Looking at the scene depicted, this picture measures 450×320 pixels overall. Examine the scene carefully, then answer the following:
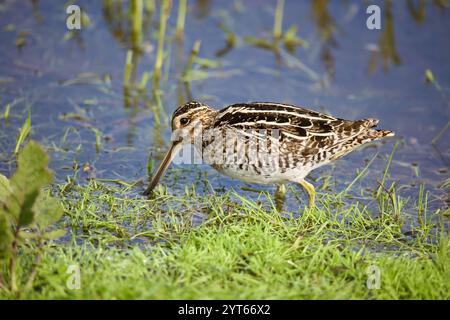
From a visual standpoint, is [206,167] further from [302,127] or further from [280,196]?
[302,127]

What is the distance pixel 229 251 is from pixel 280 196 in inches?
58.4

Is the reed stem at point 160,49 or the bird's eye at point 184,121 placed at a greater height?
the reed stem at point 160,49

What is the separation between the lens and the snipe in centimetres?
592

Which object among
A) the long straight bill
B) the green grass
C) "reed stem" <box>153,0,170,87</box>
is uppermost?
"reed stem" <box>153,0,170,87</box>

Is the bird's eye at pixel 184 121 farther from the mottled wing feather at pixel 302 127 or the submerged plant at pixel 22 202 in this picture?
the submerged plant at pixel 22 202

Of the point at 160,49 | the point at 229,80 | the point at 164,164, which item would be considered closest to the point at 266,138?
the point at 164,164

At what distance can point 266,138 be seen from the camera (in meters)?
5.94

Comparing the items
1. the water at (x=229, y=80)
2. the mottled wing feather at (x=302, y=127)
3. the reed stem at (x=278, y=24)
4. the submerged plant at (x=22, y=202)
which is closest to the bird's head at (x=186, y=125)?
the mottled wing feather at (x=302, y=127)

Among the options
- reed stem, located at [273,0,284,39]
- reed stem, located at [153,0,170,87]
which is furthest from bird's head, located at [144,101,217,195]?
reed stem, located at [273,0,284,39]

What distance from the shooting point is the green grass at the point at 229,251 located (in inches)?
183

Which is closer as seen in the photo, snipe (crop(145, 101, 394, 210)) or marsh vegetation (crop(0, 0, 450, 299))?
marsh vegetation (crop(0, 0, 450, 299))

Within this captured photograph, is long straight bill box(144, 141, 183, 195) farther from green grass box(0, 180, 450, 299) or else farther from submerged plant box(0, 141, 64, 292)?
submerged plant box(0, 141, 64, 292)

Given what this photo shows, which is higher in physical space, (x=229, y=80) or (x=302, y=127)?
(x=229, y=80)

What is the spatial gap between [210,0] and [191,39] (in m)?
1.03
